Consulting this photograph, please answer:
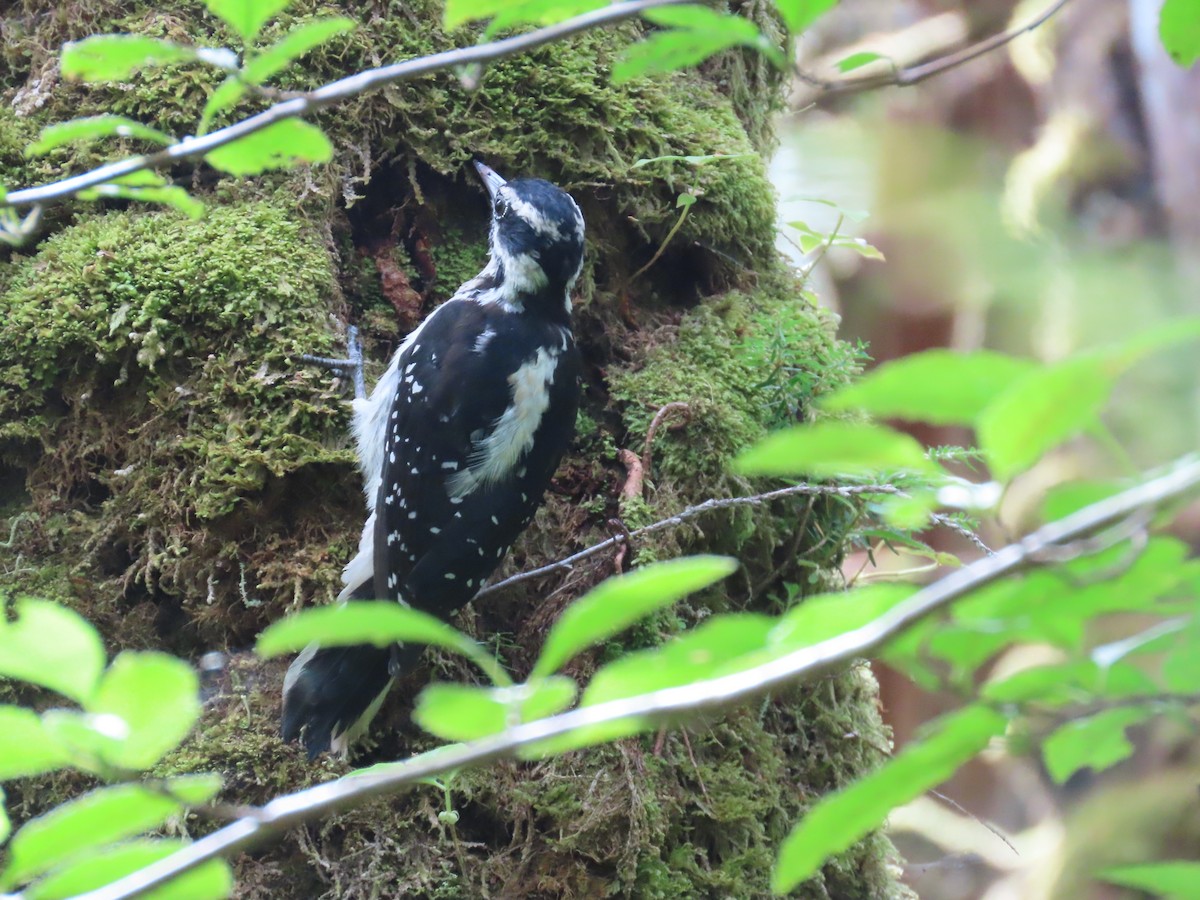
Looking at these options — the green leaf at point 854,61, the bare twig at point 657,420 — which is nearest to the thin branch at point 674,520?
the bare twig at point 657,420

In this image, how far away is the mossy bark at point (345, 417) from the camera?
8.06 feet

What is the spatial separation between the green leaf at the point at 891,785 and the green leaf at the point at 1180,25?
0.79 m

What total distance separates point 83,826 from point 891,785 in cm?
54

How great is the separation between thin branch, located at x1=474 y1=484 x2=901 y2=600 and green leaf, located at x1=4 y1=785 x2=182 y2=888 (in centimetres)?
188

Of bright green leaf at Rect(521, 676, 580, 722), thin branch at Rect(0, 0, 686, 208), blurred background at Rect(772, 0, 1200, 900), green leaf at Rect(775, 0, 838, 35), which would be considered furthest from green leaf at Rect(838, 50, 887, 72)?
blurred background at Rect(772, 0, 1200, 900)

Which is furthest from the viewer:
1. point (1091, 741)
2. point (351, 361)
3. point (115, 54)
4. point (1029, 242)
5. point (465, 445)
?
point (1029, 242)

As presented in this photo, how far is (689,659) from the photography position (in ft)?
2.38

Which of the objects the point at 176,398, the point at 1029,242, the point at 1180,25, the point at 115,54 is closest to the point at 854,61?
the point at 1180,25

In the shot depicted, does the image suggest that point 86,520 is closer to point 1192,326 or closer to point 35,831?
point 35,831

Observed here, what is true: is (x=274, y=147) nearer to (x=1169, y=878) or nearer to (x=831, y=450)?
(x=831, y=450)

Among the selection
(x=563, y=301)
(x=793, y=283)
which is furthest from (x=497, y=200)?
(x=793, y=283)

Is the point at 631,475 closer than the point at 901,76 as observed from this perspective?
No

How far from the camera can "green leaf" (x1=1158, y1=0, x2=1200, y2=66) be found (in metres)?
1.10

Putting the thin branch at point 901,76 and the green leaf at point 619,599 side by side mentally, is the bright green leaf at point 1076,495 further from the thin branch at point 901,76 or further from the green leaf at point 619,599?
the thin branch at point 901,76
